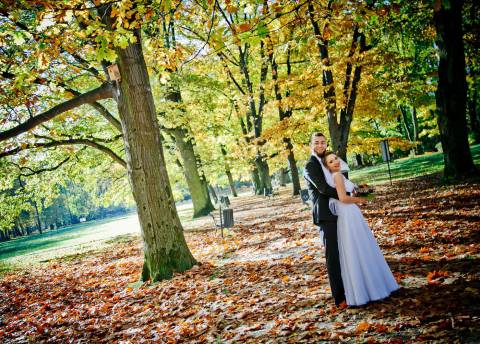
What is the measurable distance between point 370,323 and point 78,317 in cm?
517

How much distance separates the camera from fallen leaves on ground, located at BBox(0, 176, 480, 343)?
12.0 feet

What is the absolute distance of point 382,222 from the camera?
8.62 m

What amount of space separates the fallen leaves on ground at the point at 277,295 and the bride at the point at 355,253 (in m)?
0.18

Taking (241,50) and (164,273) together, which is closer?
(164,273)

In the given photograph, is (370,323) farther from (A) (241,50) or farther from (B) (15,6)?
(A) (241,50)

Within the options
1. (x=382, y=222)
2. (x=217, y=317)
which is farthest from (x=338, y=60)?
(x=217, y=317)

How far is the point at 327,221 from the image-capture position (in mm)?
4133

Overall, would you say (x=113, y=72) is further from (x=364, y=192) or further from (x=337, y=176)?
(x=364, y=192)

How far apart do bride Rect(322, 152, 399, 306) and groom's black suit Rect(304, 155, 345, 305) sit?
66mm

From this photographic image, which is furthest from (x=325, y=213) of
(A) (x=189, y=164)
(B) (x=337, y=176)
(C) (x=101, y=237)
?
(C) (x=101, y=237)

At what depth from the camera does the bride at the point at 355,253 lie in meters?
3.99

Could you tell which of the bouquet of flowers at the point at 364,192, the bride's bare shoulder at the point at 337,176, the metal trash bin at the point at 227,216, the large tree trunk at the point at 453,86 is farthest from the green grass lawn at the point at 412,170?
the bride's bare shoulder at the point at 337,176

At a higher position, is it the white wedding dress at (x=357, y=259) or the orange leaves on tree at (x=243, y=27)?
the orange leaves on tree at (x=243, y=27)

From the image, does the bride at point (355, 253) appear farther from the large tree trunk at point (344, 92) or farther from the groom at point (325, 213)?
the large tree trunk at point (344, 92)
